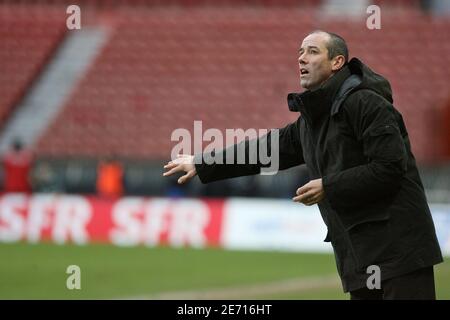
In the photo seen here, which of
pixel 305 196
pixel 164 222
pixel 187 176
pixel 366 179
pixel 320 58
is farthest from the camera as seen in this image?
pixel 164 222

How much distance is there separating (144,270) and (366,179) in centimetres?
1100

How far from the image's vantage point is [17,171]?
25.4m

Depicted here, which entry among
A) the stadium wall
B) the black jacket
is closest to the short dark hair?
the black jacket

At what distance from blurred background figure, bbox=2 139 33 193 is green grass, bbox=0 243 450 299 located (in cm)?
472

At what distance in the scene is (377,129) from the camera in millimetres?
5750

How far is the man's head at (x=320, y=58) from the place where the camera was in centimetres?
616

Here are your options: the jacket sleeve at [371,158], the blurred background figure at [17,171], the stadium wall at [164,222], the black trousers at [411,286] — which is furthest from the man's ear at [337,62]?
the blurred background figure at [17,171]

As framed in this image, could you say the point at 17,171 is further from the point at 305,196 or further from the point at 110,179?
the point at 305,196

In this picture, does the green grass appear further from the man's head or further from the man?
the man's head

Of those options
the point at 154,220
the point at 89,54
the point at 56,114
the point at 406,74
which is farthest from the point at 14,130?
the point at 406,74

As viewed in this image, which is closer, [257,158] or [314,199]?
[314,199]

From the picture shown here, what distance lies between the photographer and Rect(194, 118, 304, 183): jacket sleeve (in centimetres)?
666

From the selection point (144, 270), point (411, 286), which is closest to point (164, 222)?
point (144, 270)
